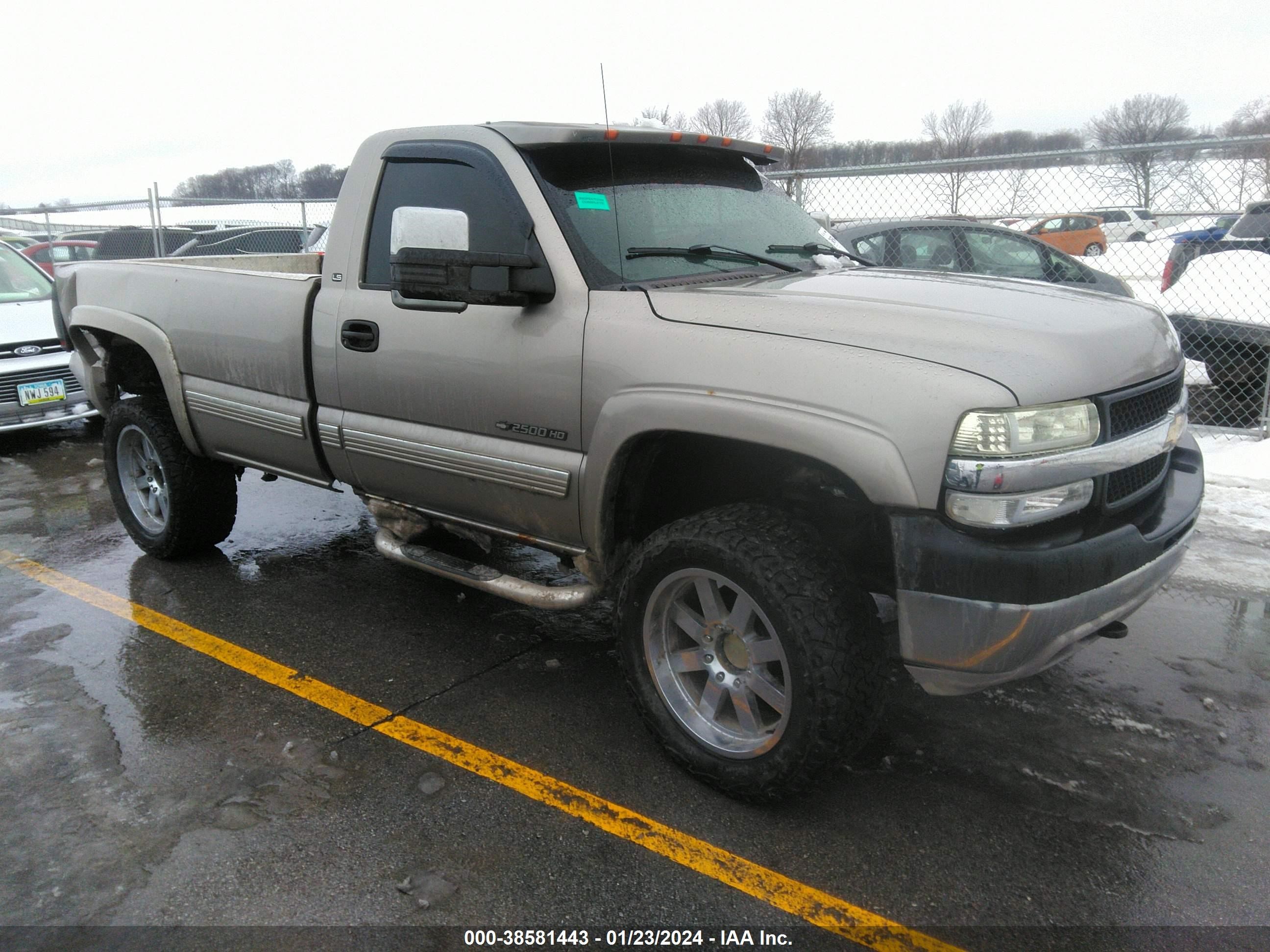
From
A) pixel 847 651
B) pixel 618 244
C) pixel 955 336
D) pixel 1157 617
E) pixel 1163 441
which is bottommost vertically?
pixel 1157 617

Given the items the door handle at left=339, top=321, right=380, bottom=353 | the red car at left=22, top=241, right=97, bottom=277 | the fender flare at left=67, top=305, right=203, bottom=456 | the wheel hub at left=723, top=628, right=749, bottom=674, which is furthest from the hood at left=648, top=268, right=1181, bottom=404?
the red car at left=22, top=241, right=97, bottom=277

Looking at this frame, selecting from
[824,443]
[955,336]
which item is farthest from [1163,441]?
[824,443]

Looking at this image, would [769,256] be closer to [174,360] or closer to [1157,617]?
[1157,617]

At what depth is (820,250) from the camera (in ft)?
12.8

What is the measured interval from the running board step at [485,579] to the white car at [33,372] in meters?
4.92

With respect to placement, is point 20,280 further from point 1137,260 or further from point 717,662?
point 1137,260

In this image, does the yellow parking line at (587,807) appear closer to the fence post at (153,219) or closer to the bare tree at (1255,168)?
the bare tree at (1255,168)

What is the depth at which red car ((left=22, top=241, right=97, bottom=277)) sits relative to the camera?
14.6 m

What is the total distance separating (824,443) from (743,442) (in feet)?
1.02

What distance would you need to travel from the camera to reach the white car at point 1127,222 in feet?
27.3

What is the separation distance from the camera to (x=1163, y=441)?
9.72 feet

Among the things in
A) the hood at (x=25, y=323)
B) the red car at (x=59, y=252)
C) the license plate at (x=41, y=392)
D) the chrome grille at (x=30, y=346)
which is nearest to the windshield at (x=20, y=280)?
the hood at (x=25, y=323)

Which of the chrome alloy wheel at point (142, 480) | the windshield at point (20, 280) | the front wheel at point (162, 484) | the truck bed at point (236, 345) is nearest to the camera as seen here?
the truck bed at point (236, 345)

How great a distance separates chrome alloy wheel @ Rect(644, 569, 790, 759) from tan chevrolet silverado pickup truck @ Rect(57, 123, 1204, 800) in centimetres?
1
